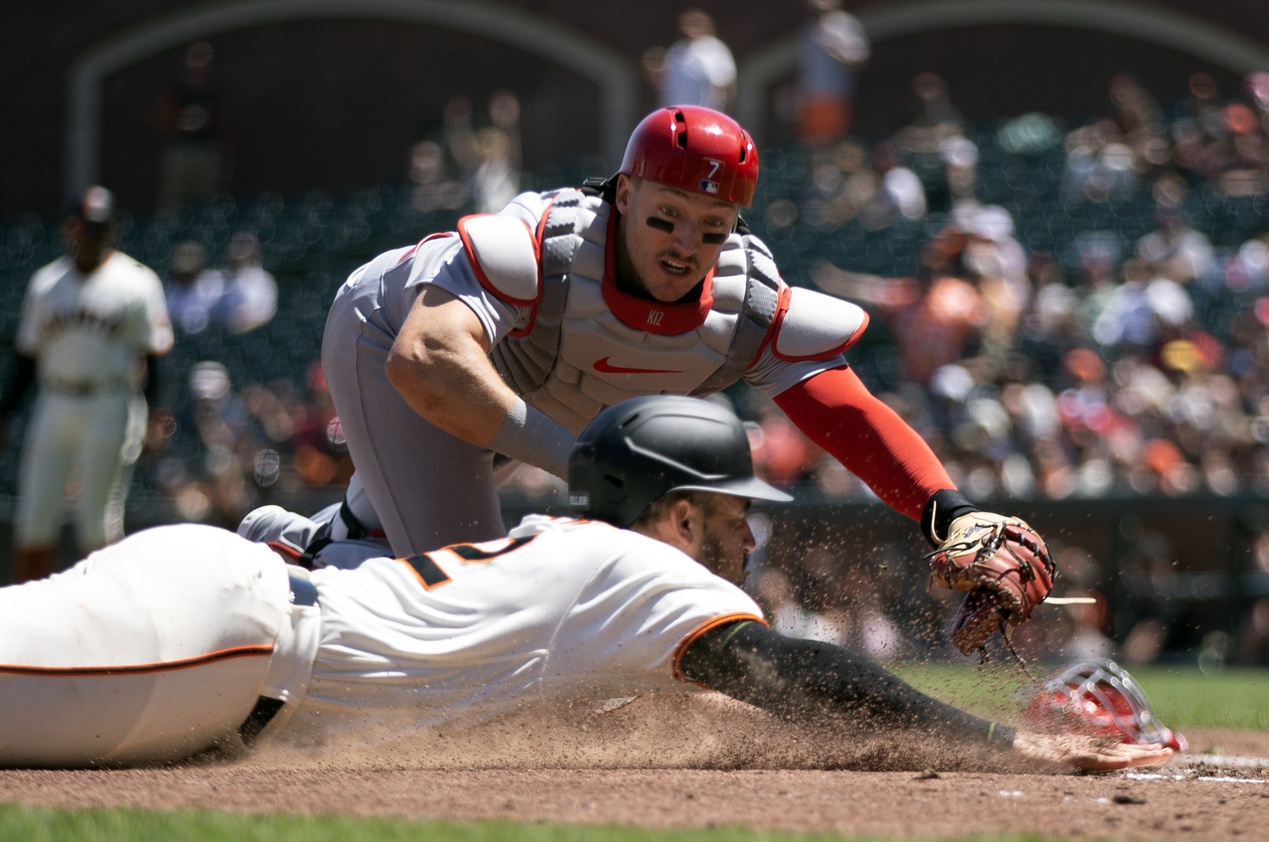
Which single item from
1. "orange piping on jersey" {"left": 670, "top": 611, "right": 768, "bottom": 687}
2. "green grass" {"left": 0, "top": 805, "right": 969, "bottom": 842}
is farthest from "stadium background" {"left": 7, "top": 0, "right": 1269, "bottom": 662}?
"green grass" {"left": 0, "top": 805, "right": 969, "bottom": 842}

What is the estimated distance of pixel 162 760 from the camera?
383cm

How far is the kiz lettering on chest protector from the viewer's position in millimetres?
4738

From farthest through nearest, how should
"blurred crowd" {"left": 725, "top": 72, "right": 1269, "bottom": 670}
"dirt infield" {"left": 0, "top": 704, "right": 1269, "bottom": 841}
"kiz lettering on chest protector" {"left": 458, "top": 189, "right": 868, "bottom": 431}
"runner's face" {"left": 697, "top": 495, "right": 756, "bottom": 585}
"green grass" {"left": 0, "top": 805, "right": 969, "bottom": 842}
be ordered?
"blurred crowd" {"left": 725, "top": 72, "right": 1269, "bottom": 670}, "kiz lettering on chest protector" {"left": 458, "top": 189, "right": 868, "bottom": 431}, "runner's face" {"left": 697, "top": 495, "right": 756, "bottom": 585}, "dirt infield" {"left": 0, "top": 704, "right": 1269, "bottom": 841}, "green grass" {"left": 0, "top": 805, "right": 969, "bottom": 842}

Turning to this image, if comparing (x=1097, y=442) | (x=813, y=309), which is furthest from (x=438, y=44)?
(x=813, y=309)

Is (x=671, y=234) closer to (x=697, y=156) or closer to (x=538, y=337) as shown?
(x=697, y=156)

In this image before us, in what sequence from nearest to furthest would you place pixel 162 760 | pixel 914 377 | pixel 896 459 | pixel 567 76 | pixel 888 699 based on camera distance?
1. pixel 888 699
2. pixel 162 760
3. pixel 896 459
4. pixel 914 377
5. pixel 567 76

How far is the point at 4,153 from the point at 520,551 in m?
23.8

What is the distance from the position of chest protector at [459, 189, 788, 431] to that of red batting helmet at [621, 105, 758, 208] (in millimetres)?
313

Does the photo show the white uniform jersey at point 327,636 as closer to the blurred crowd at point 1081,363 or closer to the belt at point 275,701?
the belt at point 275,701

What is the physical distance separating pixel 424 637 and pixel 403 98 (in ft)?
69.9

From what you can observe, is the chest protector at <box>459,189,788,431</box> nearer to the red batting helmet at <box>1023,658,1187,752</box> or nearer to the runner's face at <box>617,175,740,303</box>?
the runner's face at <box>617,175,740,303</box>

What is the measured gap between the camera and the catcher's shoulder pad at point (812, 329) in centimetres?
497

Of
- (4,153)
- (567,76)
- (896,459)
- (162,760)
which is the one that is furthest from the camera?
(4,153)

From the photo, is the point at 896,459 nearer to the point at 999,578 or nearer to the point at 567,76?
the point at 999,578
